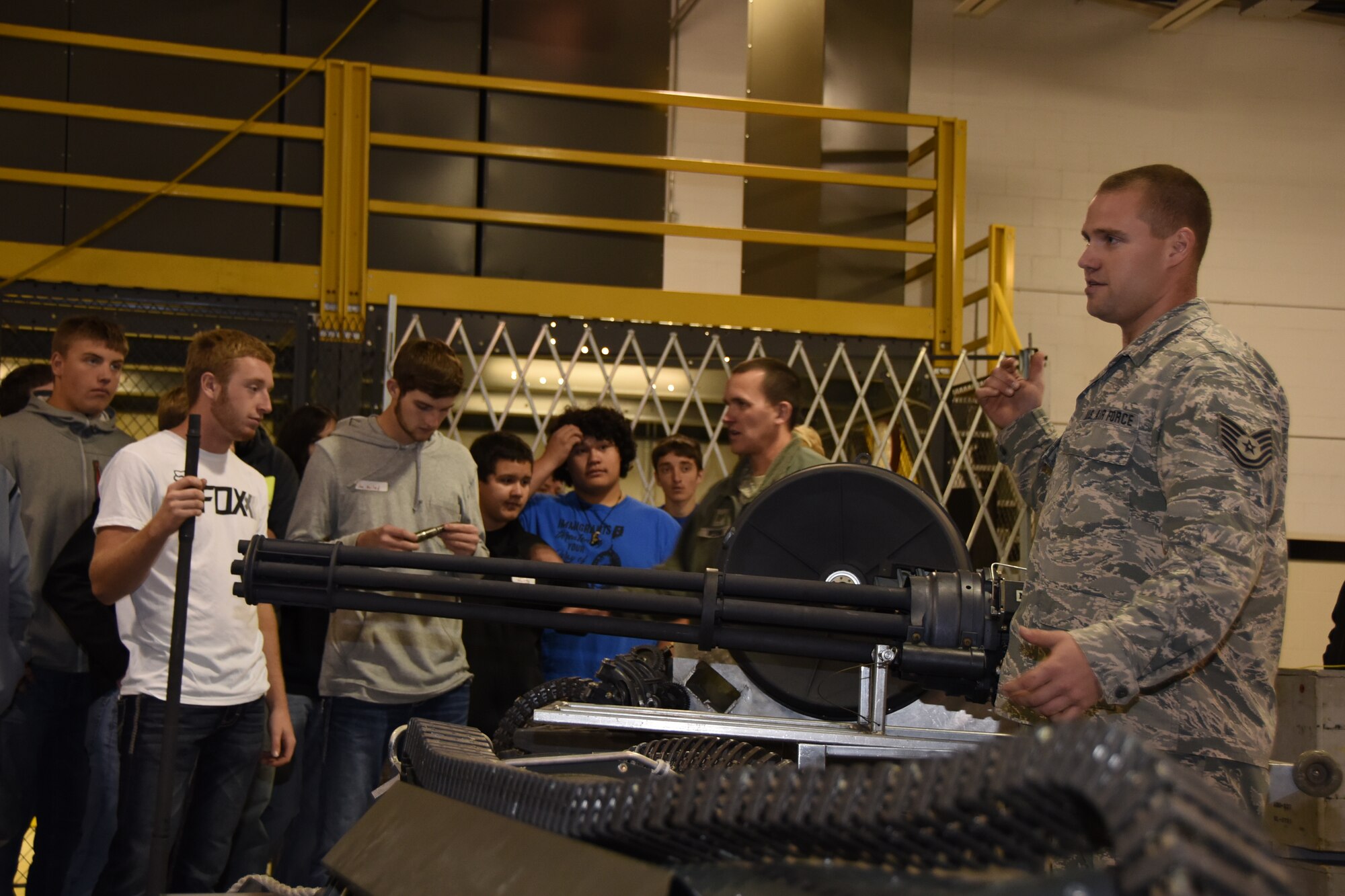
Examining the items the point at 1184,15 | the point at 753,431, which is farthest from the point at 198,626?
the point at 1184,15

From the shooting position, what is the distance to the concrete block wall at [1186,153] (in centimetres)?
732

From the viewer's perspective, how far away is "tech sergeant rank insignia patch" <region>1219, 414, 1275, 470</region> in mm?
1478

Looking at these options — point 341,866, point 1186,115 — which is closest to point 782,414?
point 341,866

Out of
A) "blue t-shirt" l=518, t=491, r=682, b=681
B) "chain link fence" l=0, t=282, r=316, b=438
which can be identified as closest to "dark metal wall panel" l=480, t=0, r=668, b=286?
"chain link fence" l=0, t=282, r=316, b=438

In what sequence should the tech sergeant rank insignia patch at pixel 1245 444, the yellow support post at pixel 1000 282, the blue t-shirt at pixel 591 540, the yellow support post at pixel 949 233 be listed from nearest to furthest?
the tech sergeant rank insignia patch at pixel 1245 444
the blue t-shirt at pixel 591 540
the yellow support post at pixel 949 233
the yellow support post at pixel 1000 282

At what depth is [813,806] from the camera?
56 cm

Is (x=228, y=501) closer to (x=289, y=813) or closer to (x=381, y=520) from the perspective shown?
(x=381, y=520)

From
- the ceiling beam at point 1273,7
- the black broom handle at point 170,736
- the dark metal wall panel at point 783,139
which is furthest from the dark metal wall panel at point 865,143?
the black broom handle at point 170,736

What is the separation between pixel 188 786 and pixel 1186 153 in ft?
23.1

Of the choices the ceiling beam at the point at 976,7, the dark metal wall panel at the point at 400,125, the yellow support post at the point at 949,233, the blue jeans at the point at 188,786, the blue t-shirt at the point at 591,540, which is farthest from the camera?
the ceiling beam at the point at 976,7

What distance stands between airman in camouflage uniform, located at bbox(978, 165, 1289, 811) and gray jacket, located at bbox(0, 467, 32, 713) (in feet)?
6.70

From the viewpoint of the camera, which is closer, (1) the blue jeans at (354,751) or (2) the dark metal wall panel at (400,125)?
(1) the blue jeans at (354,751)

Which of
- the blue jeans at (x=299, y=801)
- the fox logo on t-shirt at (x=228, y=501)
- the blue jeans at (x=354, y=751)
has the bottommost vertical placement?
the blue jeans at (x=299, y=801)

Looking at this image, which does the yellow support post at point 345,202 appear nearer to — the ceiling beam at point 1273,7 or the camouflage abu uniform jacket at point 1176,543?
the camouflage abu uniform jacket at point 1176,543
